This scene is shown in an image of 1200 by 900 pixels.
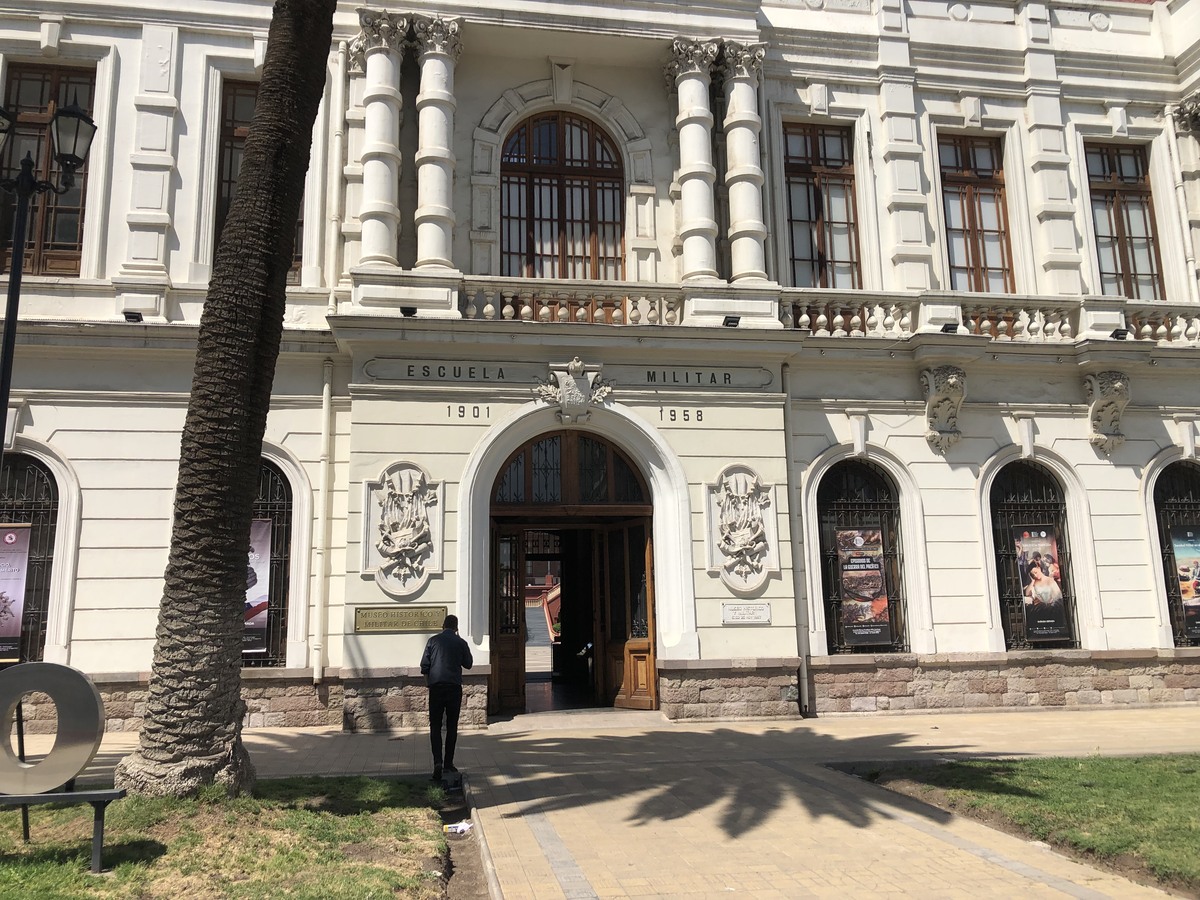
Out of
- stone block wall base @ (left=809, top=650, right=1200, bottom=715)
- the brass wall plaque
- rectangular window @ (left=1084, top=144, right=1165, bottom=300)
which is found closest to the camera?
the brass wall plaque

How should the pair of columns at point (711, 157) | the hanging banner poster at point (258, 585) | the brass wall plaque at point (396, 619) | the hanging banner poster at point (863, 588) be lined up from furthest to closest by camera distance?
the pair of columns at point (711, 157)
the hanging banner poster at point (863, 588)
the hanging banner poster at point (258, 585)
the brass wall plaque at point (396, 619)

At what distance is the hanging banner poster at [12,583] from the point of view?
13.6 m

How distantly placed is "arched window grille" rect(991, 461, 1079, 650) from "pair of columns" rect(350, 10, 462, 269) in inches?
399

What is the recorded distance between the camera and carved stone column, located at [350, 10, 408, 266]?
14.6 metres

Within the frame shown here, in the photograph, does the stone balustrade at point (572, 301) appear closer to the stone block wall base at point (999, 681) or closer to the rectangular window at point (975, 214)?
the rectangular window at point (975, 214)

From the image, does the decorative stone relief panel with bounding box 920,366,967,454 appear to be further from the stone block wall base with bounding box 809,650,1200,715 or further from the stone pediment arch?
the stone pediment arch

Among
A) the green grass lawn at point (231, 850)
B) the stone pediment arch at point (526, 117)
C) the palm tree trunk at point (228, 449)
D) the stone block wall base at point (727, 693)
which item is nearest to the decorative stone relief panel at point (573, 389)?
the stone pediment arch at point (526, 117)

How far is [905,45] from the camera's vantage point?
1734 centimetres

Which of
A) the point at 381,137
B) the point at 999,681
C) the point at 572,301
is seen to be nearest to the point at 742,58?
the point at 572,301

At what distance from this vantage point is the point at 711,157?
16062mm

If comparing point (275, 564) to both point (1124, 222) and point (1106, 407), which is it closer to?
point (1106, 407)

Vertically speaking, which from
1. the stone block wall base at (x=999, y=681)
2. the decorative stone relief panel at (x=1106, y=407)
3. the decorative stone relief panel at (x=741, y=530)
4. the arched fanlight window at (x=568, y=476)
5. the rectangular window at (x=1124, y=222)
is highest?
the rectangular window at (x=1124, y=222)

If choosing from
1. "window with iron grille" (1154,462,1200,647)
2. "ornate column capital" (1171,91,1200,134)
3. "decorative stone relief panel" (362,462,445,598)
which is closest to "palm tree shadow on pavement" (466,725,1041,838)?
"decorative stone relief panel" (362,462,445,598)

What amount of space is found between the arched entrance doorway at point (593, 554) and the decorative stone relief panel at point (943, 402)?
5006 millimetres
